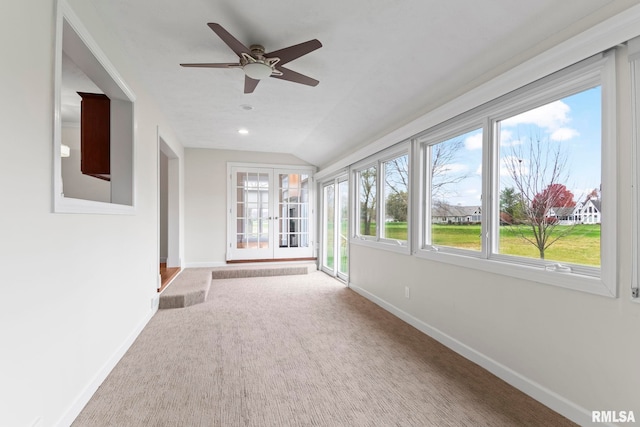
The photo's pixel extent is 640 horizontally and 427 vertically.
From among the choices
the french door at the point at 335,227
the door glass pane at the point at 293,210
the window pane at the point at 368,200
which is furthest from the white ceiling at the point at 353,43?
the door glass pane at the point at 293,210

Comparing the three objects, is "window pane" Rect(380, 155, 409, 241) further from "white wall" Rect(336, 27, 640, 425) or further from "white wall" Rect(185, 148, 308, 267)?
"white wall" Rect(185, 148, 308, 267)

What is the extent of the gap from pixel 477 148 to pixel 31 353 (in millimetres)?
3137

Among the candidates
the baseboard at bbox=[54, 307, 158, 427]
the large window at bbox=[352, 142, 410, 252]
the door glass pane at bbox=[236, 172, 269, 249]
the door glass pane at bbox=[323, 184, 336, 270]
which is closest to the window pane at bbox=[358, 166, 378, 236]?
the large window at bbox=[352, 142, 410, 252]

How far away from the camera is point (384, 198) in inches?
166

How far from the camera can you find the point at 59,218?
5.34 feet

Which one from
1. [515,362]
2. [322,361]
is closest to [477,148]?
[515,362]

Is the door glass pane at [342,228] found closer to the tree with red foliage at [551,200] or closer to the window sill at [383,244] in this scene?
the window sill at [383,244]

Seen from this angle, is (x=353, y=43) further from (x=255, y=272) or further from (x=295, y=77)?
(x=255, y=272)

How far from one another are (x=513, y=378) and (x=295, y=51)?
2696mm

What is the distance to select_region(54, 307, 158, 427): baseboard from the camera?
1692mm

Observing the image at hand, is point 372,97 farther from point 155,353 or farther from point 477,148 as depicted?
point 155,353

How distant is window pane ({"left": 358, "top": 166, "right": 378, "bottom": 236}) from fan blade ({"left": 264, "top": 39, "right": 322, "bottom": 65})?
237cm

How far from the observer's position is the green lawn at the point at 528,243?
5.83 ft

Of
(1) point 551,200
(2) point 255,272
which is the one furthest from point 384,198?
(2) point 255,272
